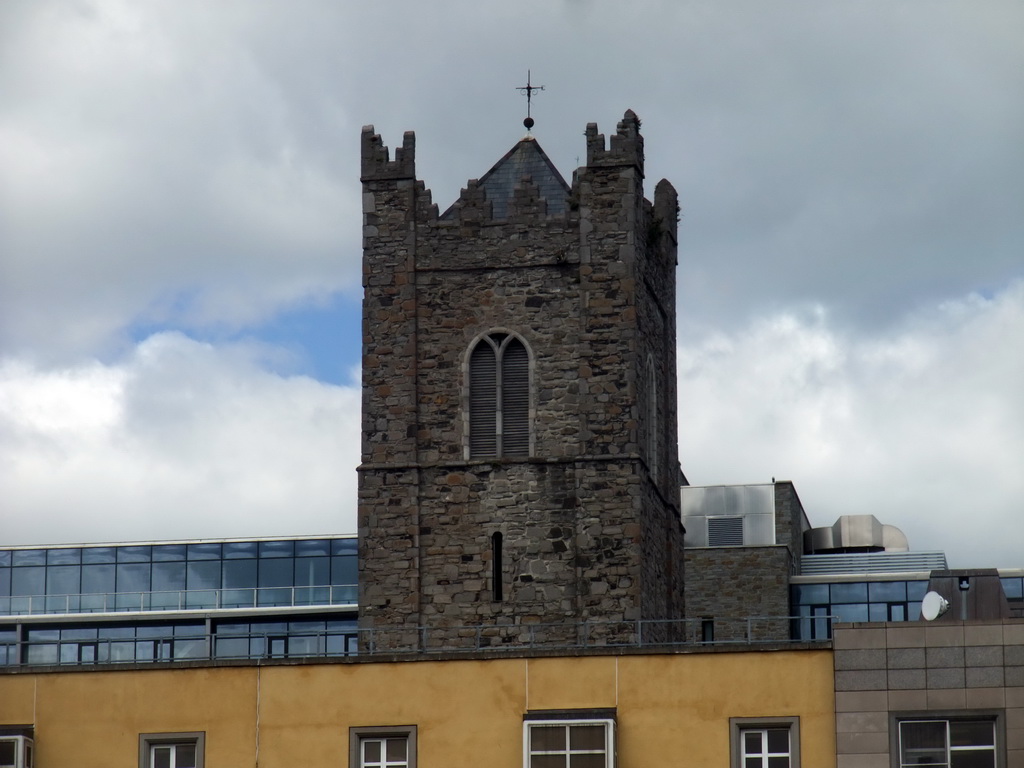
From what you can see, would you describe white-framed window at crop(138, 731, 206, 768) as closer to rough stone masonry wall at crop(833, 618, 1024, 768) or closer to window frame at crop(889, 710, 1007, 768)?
rough stone masonry wall at crop(833, 618, 1024, 768)

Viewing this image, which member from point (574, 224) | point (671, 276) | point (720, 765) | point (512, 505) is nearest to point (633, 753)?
point (720, 765)

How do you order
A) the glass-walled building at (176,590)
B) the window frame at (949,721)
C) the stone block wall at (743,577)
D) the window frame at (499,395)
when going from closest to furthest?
the window frame at (949,721) < the window frame at (499,395) < the stone block wall at (743,577) < the glass-walled building at (176,590)

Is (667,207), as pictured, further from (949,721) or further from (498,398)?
(949,721)

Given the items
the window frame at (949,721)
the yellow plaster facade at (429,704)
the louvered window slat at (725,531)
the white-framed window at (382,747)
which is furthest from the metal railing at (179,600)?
the window frame at (949,721)

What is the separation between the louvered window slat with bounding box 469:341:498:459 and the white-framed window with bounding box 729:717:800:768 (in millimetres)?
15749

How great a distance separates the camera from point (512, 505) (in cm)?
5269

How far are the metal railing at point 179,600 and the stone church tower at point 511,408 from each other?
29602 mm

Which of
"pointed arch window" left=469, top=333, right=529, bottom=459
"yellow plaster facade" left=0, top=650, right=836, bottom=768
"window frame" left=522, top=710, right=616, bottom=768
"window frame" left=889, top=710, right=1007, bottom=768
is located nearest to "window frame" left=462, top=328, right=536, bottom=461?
"pointed arch window" left=469, top=333, right=529, bottom=459

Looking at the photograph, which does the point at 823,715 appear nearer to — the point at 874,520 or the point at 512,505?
the point at 512,505

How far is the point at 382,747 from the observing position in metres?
39.3

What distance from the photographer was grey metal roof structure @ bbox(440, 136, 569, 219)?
5481 centimetres

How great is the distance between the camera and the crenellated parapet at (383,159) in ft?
182

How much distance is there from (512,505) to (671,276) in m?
8.79

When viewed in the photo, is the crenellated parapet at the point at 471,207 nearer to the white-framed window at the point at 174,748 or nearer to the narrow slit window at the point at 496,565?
the narrow slit window at the point at 496,565
